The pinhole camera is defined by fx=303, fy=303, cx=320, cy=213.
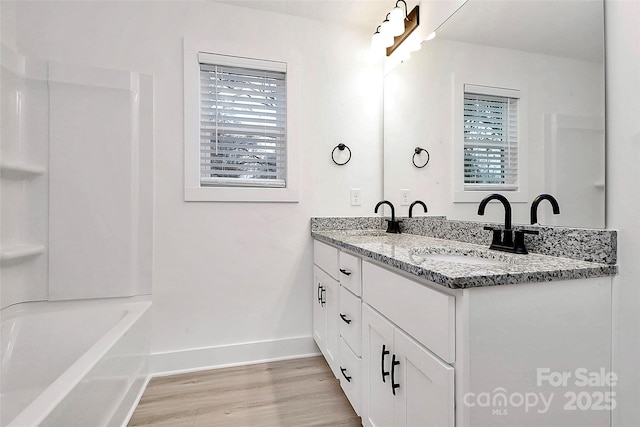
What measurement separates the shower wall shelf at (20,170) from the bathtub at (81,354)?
2.28ft

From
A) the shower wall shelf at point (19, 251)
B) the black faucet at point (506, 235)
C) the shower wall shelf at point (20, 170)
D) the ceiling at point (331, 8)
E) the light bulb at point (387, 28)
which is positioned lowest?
the shower wall shelf at point (19, 251)

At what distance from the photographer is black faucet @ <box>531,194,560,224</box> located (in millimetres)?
1080

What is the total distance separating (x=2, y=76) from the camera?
152 centimetres

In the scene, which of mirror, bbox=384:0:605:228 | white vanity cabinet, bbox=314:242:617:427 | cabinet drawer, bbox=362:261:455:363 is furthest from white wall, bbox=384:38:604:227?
cabinet drawer, bbox=362:261:455:363

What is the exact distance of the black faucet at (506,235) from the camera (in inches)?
44.8

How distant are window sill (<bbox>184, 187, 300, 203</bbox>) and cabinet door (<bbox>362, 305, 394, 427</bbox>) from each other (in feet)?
3.27

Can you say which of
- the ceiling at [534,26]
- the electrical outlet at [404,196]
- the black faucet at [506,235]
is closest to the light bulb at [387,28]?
the ceiling at [534,26]

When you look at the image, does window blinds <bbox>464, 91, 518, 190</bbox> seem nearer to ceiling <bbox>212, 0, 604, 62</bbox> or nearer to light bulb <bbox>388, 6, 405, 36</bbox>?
ceiling <bbox>212, 0, 604, 62</bbox>

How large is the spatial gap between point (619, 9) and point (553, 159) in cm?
47

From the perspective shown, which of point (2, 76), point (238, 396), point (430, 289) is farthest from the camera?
point (238, 396)

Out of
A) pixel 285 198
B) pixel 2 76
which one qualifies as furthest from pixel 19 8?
pixel 285 198

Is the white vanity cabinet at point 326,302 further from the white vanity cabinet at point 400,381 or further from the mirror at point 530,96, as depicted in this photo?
the mirror at point 530,96

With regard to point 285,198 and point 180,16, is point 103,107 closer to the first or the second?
point 180,16

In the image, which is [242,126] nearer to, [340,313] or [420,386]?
[340,313]
